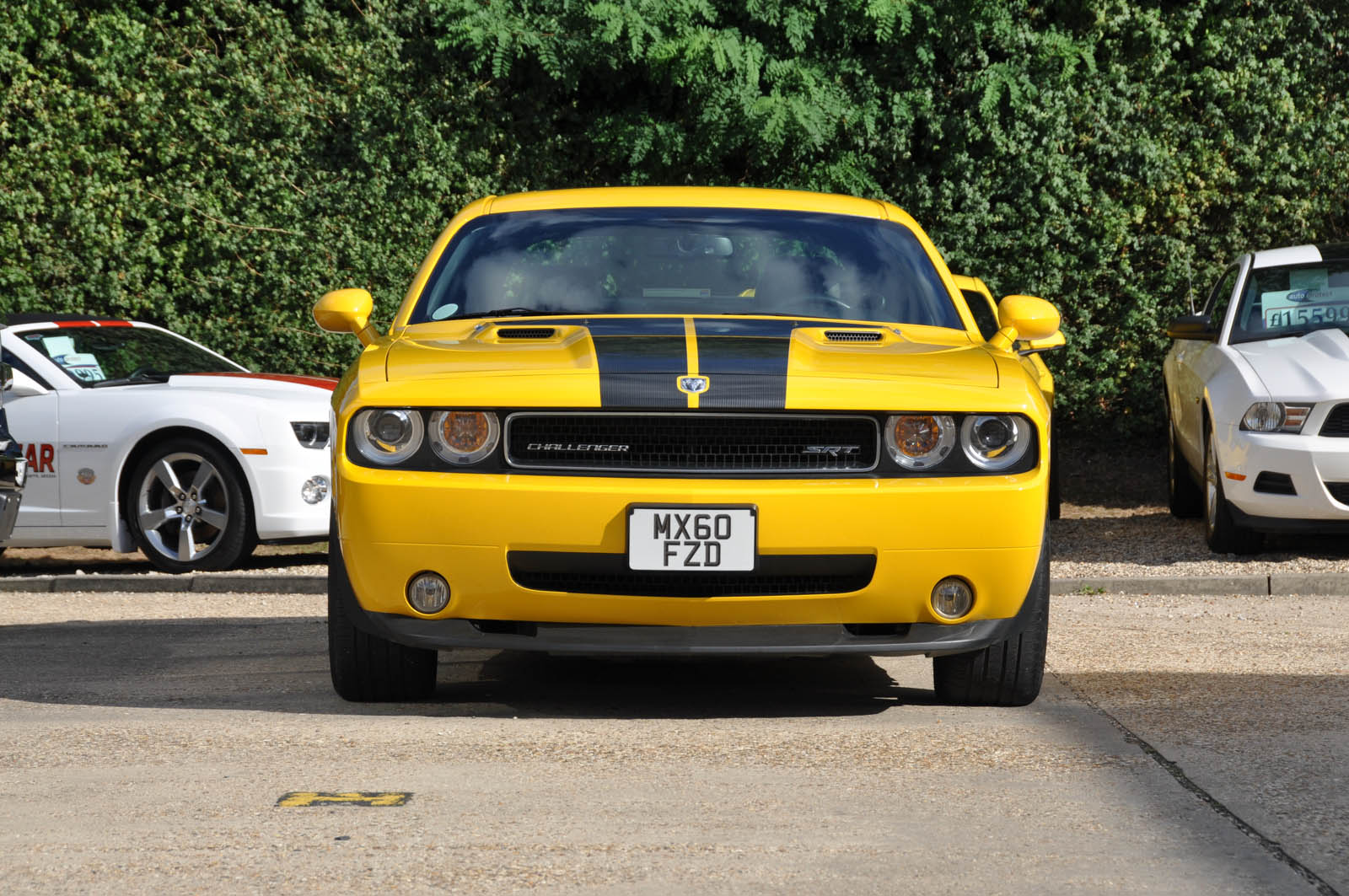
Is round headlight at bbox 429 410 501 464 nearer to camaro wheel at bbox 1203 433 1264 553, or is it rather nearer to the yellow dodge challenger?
the yellow dodge challenger

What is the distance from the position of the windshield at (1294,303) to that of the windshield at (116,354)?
584 centimetres

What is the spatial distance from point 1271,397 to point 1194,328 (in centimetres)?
78

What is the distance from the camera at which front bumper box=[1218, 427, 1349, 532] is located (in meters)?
9.16

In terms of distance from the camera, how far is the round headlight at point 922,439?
16.7 feet

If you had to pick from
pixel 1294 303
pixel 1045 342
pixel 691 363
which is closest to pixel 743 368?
pixel 691 363

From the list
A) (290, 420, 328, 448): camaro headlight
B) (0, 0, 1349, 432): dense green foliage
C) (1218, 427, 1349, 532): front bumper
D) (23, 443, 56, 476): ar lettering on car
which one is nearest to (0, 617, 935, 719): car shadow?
(290, 420, 328, 448): camaro headlight

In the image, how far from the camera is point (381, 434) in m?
5.13

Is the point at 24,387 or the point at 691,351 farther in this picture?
the point at 24,387

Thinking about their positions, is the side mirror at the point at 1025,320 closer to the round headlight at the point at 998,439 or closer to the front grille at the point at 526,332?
the round headlight at the point at 998,439

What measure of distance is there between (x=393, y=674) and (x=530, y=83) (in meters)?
9.90

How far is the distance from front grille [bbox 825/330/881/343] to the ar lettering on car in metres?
5.88

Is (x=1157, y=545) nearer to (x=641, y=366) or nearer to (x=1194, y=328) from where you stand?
(x=1194, y=328)

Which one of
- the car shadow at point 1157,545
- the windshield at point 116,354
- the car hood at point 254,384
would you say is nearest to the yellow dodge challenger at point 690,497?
the car shadow at point 1157,545

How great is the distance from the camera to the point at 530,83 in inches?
582
